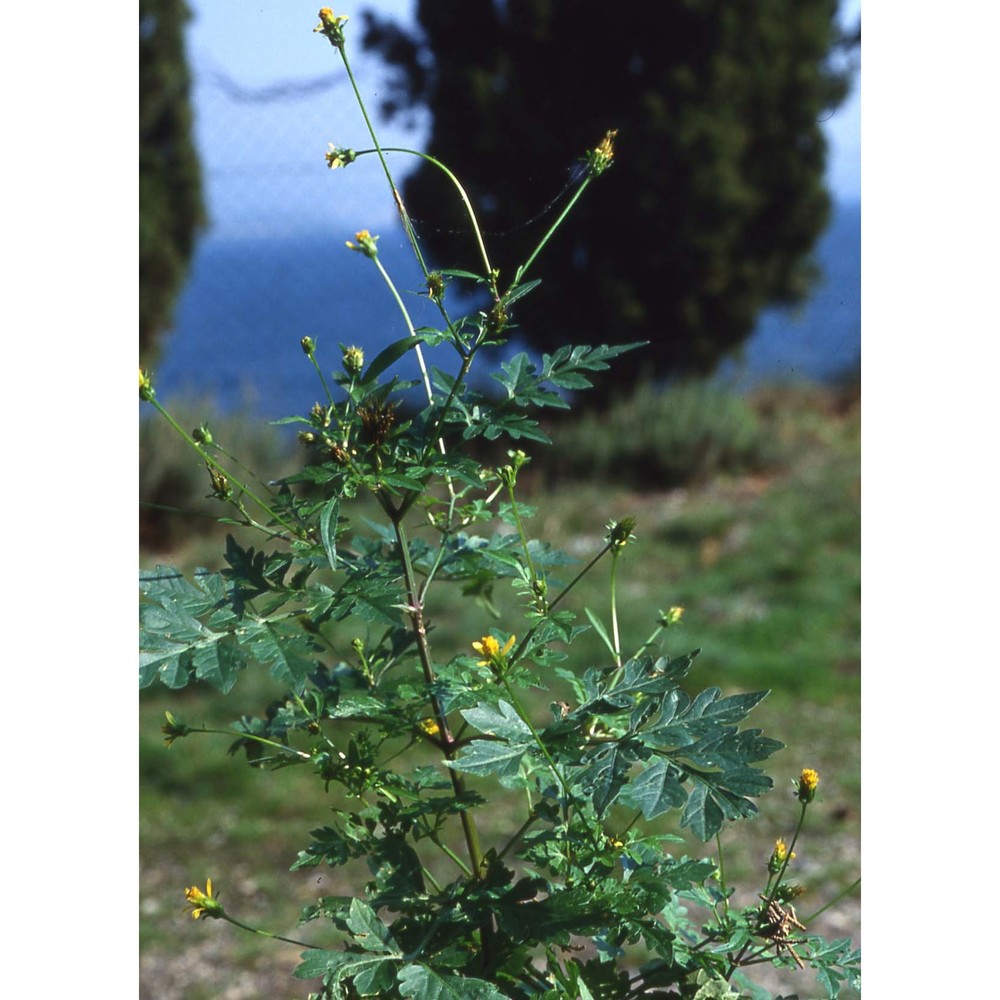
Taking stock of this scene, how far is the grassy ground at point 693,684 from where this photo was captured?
2.84m

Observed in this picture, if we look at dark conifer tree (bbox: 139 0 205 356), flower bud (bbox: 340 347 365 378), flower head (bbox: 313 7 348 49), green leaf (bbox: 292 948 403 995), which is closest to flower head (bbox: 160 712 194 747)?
green leaf (bbox: 292 948 403 995)

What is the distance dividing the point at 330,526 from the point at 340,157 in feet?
0.95

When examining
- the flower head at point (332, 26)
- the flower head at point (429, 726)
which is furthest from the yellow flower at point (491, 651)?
the flower head at point (332, 26)

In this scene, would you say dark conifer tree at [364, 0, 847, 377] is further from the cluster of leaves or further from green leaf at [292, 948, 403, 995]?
green leaf at [292, 948, 403, 995]

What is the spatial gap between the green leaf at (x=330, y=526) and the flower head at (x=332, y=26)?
347 mm

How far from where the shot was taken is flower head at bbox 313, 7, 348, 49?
2.93 feet

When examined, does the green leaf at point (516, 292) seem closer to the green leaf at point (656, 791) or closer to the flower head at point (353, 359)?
the flower head at point (353, 359)

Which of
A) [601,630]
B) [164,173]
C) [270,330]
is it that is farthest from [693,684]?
[164,173]

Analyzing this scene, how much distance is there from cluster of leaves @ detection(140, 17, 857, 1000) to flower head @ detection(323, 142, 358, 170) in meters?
0.09

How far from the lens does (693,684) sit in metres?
3.74
